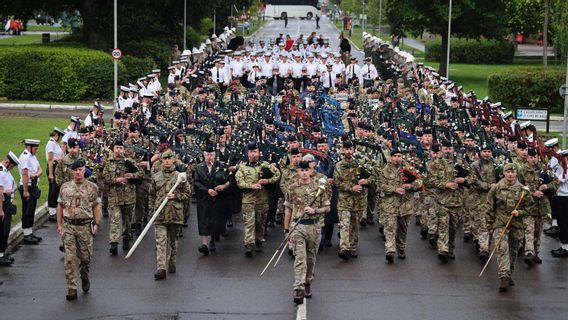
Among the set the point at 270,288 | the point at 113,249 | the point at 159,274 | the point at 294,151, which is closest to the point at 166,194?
the point at 159,274

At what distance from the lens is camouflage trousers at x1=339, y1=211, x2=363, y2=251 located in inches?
656

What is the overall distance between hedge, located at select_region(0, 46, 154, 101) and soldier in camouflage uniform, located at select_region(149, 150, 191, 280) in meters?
24.7

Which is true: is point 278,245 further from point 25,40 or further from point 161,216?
point 25,40

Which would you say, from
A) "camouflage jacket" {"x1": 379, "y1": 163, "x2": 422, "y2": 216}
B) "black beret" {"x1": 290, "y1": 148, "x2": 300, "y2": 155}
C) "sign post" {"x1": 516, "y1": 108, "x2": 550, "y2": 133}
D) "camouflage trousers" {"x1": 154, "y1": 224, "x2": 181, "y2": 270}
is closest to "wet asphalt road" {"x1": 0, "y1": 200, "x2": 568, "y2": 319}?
"camouflage trousers" {"x1": 154, "y1": 224, "x2": 181, "y2": 270}

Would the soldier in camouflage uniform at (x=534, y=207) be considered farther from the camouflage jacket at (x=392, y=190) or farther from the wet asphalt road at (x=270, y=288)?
the camouflage jacket at (x=392, y=190)

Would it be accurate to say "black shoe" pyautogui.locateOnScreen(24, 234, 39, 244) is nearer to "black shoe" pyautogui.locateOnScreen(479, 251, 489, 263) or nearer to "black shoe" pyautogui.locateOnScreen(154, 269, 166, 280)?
"black shoe" pyautogui.locateOnScreen(154, 269, 166, 280)

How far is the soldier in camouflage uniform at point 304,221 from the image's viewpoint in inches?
550

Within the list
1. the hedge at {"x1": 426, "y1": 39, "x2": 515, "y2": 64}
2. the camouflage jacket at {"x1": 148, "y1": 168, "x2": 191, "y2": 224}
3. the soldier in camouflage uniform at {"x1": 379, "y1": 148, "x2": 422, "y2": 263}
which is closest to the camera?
the camouflage jacket at {"x1": 148, "y1": 168, "x2": 191, "y2": 224}

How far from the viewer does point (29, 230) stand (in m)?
17.6

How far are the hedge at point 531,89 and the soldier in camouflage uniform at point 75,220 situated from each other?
25.9 meters

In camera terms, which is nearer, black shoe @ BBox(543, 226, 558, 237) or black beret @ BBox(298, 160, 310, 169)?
black beret @ BBox(298, 160, 310, 169)

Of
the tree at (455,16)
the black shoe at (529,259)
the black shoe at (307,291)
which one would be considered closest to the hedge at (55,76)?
the tree at (455,16)

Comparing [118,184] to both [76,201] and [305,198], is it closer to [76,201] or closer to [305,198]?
[76,201]

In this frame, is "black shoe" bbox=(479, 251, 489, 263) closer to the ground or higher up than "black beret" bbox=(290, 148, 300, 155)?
closer to the ground
